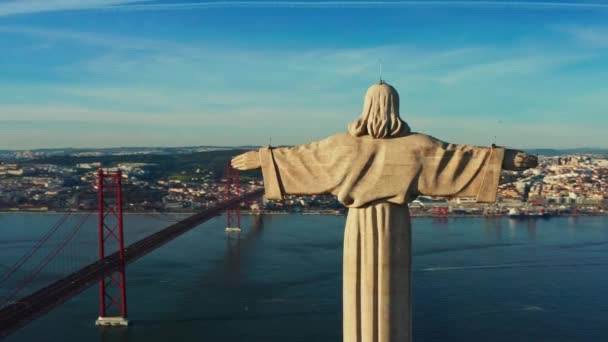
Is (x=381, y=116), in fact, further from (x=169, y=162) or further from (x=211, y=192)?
(x=169, y=162)

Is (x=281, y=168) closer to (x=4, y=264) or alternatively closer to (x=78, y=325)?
(x=78, y=325)

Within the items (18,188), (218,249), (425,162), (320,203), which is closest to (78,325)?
(218,249)

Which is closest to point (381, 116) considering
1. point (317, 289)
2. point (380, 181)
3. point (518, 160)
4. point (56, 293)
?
point (380, 181)

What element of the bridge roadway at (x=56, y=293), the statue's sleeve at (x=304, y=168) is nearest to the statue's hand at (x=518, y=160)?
the statue's sleeve at (x=304, y=168)

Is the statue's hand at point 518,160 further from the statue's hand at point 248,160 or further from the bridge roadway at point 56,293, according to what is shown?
the bridge roadway at point 56,293

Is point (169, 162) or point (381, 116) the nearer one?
point (381, 116)

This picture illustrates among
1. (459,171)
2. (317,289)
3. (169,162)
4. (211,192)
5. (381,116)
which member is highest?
(381,116)

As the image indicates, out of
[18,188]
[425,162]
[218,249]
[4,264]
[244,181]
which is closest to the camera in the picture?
[425,162]

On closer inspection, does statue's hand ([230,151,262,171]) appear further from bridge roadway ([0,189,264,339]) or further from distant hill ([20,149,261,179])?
distant hill ([20,149,261,179])
